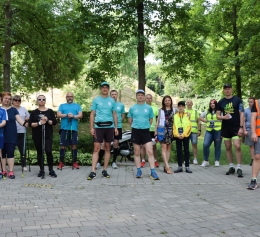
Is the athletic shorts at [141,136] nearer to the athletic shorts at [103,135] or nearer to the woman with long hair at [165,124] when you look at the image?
the athletic shorts at [103,135]

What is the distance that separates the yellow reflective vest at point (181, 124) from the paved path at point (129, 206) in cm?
117

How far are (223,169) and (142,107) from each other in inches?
119

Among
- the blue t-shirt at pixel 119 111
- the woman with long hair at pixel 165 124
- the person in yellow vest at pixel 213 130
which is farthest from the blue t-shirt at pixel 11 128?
the person in yellow vest at pixel 213 130

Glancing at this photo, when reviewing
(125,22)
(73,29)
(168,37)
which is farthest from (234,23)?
(73,29)

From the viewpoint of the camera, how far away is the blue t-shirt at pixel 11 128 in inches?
298

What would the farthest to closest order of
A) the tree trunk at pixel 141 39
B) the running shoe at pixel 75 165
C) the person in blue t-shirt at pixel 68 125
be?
the tree trunk at pixel 141 39, the running shoe at pixel 75 165, the person in blue t-shirt at pixel 68 125

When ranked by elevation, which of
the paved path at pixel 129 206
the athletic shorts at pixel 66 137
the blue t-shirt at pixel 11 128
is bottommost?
the paved path at pixel 129 206

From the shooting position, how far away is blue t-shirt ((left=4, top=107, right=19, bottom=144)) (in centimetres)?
756

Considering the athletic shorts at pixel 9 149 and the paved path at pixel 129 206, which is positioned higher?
the athletic shorts at pixel 9 149

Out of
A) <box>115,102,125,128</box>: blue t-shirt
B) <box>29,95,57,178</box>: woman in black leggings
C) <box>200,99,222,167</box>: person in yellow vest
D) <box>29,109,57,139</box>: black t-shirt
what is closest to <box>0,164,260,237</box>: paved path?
<box>29,95,57,178</box>: woman in black leggings

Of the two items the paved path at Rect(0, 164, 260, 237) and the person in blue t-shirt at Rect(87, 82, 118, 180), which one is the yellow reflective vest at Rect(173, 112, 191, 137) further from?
the person in blue t-shirt at Rect(87, 82, 118, 180)

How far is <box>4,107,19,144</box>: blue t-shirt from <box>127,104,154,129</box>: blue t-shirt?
2.78 m

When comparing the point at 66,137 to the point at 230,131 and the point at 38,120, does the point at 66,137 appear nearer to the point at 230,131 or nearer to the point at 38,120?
the point at 38,120

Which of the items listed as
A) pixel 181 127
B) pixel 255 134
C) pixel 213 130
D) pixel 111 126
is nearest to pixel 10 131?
pixel 111 126
